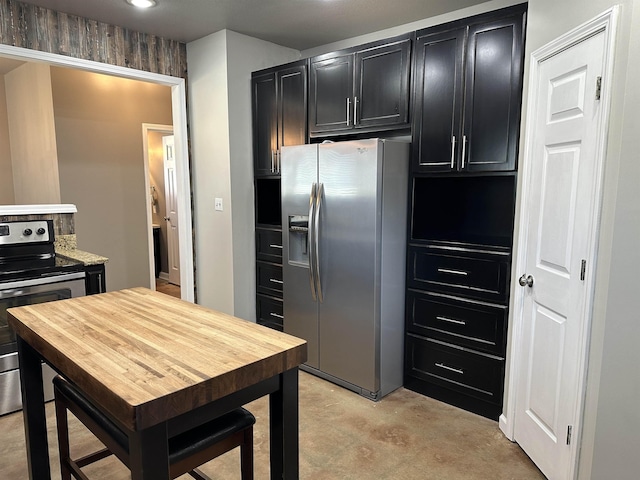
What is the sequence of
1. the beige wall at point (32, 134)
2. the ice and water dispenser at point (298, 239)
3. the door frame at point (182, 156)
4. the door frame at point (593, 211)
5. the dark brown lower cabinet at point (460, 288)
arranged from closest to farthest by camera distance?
the door frame at point (593, 211) → the dark brown lower cabinet at point (460, 288) → the ice and water dispenser at point (298, 239) → the door frame at point (182, 156) → the beige wall at point (32, 134)

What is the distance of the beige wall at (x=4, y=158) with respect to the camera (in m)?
4.94

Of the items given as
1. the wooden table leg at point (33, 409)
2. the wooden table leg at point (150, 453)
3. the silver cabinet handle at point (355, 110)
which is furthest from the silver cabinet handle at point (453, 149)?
the wooden table leg at point (33, 409)

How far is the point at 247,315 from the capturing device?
3.83 meters

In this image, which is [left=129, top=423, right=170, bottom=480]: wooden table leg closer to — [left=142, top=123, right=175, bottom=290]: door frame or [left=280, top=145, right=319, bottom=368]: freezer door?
[left=280, top=145, right=319, bottom=368]: freezer door

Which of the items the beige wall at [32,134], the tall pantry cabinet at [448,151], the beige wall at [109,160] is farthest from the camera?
the beige wall at [109,160]

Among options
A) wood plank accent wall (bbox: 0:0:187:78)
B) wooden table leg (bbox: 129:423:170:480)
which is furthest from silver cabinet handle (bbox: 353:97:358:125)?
wooden table leg (bbox: 129:423:170:480)

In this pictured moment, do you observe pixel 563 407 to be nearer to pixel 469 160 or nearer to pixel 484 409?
pixel 484 409

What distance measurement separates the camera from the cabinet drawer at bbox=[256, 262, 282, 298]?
3.66 metres

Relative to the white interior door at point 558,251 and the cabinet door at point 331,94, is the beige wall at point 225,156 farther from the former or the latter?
the white interior door at point 558,251

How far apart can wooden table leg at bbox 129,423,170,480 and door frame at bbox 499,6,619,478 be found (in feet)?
5.29

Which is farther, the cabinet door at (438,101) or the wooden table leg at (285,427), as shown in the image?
the cabinet door at (438,101)

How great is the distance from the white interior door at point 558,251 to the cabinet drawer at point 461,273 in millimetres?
205

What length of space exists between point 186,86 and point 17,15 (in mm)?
1281

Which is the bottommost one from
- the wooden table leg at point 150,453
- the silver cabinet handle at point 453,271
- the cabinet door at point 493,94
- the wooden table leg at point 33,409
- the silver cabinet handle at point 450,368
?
the silver cabinet handle at point 450,368
